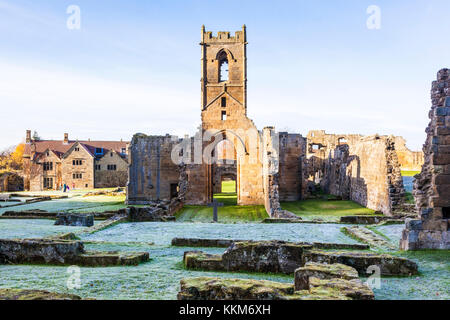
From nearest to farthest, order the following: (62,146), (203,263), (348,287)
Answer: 1. (348,287)
2. (203,263)
3. (62,146)

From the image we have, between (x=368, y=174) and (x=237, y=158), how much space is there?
10151 millimetres

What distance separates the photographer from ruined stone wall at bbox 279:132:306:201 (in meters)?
30.5

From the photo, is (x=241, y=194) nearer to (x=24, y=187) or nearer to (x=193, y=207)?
(x=193, y=207)

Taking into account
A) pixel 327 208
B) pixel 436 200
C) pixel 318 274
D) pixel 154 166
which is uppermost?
pixel 154 166

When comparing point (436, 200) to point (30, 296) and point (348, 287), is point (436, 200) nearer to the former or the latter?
point (348, 287)

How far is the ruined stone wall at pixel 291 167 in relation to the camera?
30516mm

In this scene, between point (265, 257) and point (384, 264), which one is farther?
point (265, 257)

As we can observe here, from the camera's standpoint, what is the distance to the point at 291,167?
3086cm

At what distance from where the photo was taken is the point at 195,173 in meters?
29.4

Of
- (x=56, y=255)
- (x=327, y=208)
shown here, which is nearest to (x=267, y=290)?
(x=56, y=255)

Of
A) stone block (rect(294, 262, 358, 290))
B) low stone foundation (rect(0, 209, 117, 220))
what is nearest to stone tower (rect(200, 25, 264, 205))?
low stone foundation (rect(0, 209, 117, 220))

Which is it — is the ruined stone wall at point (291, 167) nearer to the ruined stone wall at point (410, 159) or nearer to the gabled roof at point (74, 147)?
the ruined stone wall at point (410, 159)
